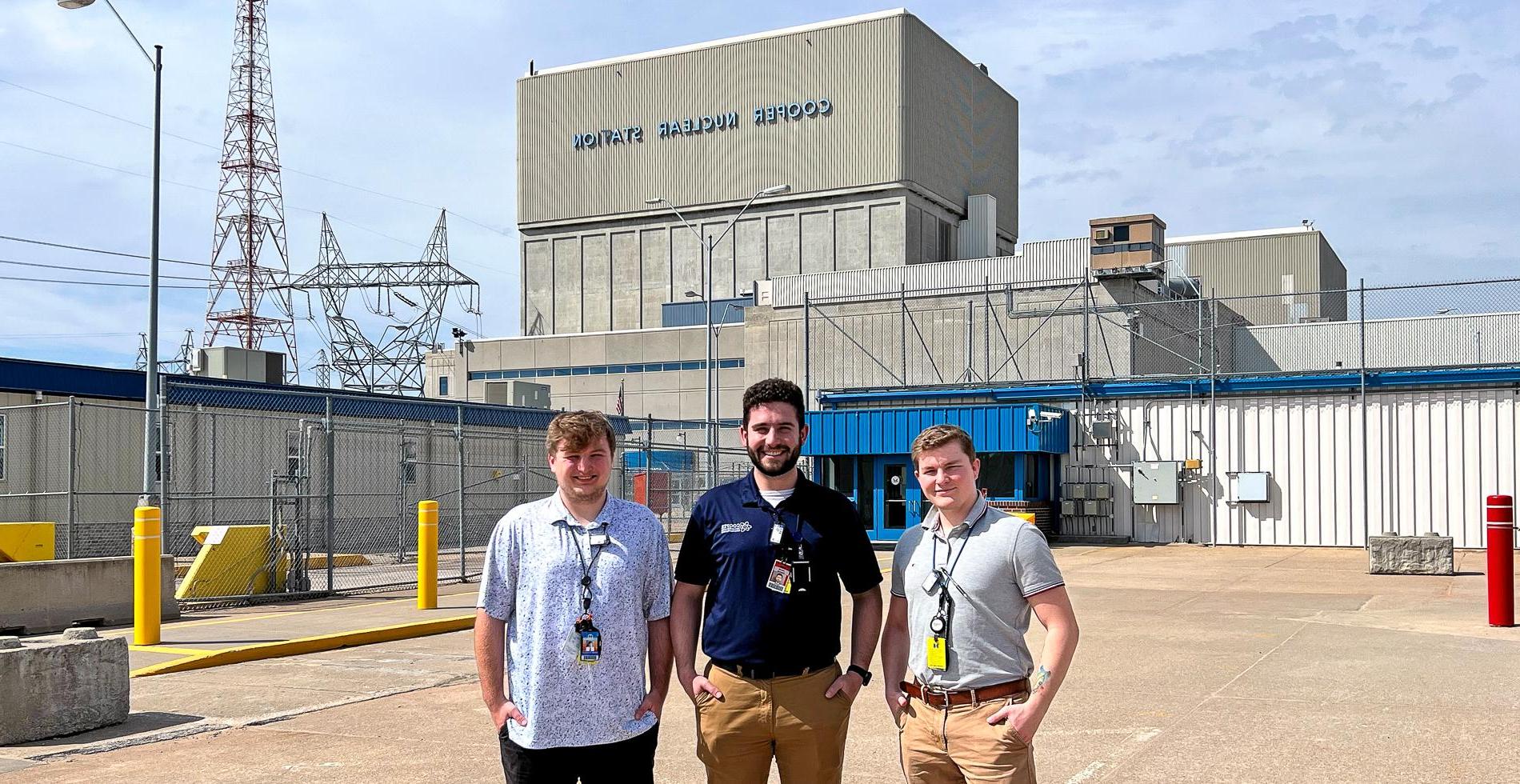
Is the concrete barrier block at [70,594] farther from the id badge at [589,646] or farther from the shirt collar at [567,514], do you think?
the id badge at [589,646]

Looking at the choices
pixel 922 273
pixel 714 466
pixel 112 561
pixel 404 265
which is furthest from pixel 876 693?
pixel 404 265

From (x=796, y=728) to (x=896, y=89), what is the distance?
6783cm

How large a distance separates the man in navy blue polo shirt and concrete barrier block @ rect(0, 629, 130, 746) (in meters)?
5.97

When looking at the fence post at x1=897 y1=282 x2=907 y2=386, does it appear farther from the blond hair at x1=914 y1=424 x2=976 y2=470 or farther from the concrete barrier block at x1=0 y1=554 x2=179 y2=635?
the blond hair at x1=914 y1=424 x2=976 y2=470

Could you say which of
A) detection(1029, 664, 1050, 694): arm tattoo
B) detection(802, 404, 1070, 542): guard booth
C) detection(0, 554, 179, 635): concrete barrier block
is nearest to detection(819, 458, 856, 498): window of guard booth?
detection(802, 404, 1070, 542): guard booth

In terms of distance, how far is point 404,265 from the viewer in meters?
75.1

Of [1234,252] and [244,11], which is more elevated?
[244,11]

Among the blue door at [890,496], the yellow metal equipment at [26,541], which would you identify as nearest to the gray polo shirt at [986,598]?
the yellow metal equipment at [26,541]

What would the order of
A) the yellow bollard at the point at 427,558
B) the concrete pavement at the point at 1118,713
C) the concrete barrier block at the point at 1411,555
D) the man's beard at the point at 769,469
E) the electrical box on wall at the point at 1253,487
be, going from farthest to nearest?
the electrical box on wall at the point at 1253,487
the concrete barrier block at the point at 1411,555
the yellow bollard at the point at 427,558
the concrete pavement at the point at 1118,713
the man's beard at the point at 769,469

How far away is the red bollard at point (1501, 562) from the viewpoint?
14.3 metres

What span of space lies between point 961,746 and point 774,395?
1388 mm

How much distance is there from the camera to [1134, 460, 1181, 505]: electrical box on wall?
32.7 metres

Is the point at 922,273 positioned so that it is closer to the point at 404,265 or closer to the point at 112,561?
the point at 404,265

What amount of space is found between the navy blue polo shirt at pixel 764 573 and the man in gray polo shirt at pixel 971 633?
253 millimetres
